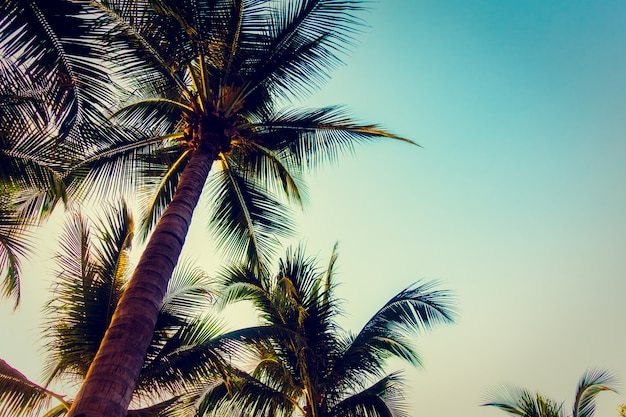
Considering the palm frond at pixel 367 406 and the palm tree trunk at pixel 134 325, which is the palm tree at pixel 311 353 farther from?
the palm tree trunk at pixel 134 325

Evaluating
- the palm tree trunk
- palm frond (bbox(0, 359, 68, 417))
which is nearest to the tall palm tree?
the palm tree trunk

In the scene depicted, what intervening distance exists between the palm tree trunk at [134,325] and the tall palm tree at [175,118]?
1cm

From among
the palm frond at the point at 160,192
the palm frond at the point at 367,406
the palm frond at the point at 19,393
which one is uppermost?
the palm frond at the point at 160,192

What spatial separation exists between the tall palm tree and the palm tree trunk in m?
0.01

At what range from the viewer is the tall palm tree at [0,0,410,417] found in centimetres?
416

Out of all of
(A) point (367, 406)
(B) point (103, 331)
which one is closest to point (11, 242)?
(B) point (103, 331)

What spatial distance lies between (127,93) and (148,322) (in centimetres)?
439

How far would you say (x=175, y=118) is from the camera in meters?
8.09

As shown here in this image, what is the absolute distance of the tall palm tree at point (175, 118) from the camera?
4.16m

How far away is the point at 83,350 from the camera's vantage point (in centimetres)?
681

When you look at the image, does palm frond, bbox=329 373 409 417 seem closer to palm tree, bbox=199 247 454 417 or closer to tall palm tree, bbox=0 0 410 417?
palm tree, bbox=199 247 454 417

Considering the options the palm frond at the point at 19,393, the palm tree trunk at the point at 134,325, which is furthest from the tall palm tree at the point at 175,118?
the palm frond at the point at 19,393

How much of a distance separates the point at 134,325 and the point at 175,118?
5312 mm

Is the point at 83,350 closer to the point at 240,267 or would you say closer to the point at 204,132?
the point at 240,267
